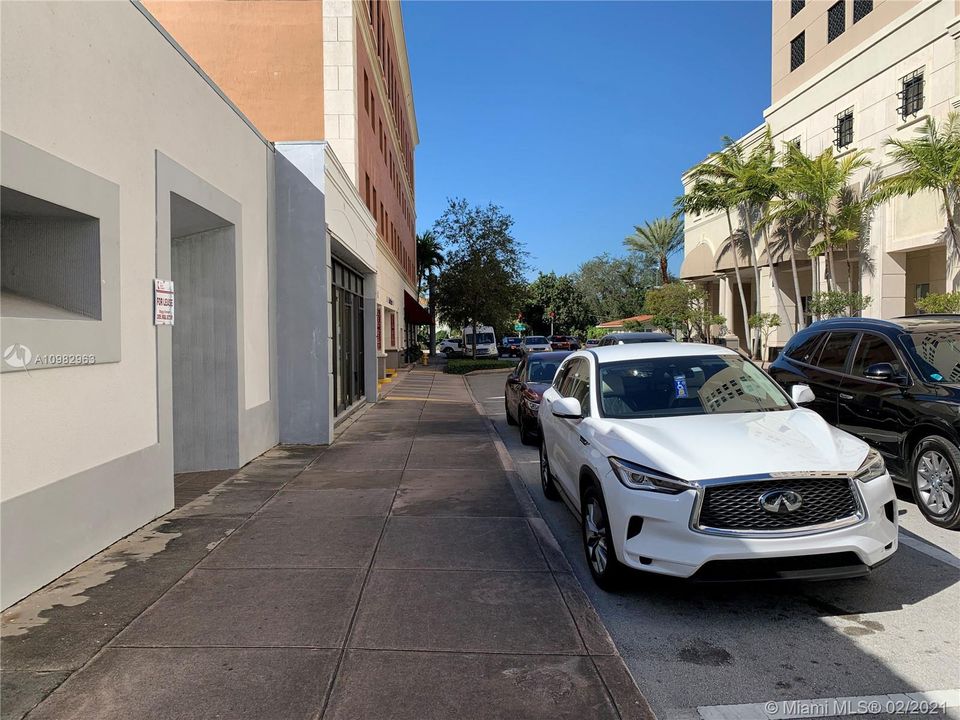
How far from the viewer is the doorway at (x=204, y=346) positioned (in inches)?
342

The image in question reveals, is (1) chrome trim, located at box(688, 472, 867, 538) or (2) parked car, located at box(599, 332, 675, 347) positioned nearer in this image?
(1) chrome trim, located at box(688, 472, 867, 538)

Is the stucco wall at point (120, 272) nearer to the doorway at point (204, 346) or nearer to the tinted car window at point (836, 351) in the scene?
the doorway at point (204, 346)

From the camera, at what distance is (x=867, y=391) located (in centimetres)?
696

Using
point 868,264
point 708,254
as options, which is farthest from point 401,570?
point 708,254

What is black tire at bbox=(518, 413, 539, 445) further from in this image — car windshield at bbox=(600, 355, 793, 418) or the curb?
car windshield at bbox=(600, 355, 793, 418)

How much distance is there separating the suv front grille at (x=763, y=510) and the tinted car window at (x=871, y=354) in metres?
3.48

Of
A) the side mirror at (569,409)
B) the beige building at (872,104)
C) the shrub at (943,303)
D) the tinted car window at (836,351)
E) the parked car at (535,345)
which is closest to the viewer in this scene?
the side mirror at (569,409)

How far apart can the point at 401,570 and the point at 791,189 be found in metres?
25.9

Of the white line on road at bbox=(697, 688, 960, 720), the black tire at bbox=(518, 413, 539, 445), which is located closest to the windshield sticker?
the white line on road at bbox=(697, 688, 960, 720)

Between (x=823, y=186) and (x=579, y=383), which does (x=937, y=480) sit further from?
(x=823, y=186)

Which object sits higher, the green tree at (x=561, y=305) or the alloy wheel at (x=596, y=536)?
the green tree at (x=561, y=305)

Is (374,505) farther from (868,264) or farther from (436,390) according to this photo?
(868,264)

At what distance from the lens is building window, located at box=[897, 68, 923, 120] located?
2112 centimetres

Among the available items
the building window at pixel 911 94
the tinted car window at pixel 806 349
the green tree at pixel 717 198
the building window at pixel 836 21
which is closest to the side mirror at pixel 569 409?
the tinted car window at pixel 806 349
